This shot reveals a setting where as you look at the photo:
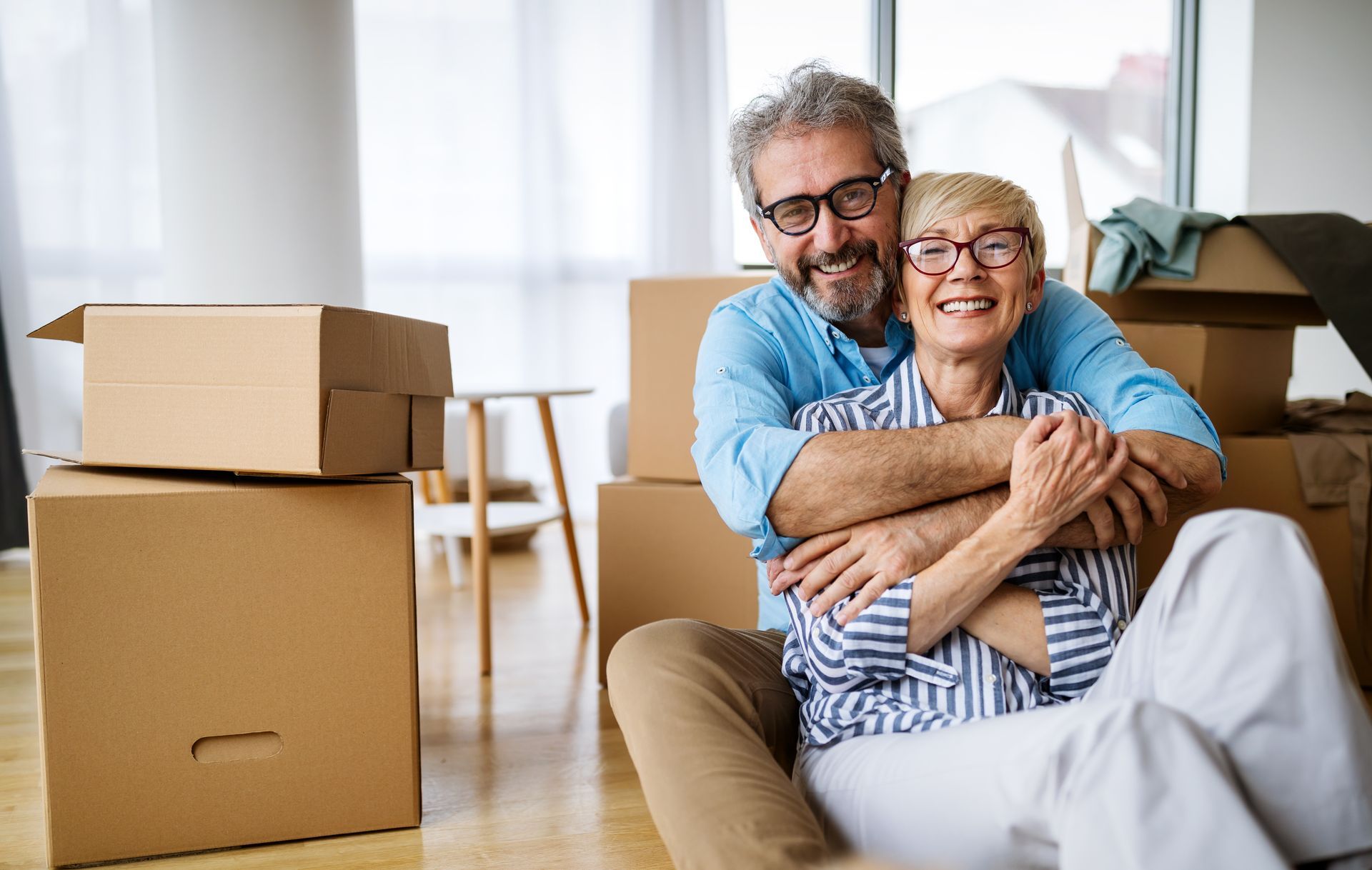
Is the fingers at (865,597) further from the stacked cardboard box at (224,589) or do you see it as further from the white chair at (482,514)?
the white chair at (482,514)

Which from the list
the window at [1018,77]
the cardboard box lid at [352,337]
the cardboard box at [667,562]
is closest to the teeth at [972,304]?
the cardboard box lid at [352,337]

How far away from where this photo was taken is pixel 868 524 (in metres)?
1.01

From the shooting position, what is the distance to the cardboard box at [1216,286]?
1.83 m

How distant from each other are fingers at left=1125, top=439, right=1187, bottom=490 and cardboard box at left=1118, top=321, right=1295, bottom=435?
77 centimetres

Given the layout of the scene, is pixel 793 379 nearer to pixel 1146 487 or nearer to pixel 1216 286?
pixel 1146 487

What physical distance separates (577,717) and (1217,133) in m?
3.76

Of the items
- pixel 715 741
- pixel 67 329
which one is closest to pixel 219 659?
pixel 67 329

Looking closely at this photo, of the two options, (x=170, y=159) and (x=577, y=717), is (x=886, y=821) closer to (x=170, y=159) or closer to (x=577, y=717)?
(x=577, y=717)

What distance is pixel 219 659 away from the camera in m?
1.21

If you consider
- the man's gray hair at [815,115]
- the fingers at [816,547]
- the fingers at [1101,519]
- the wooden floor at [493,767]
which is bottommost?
the wooden floor at [493,767]

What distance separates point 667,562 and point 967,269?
3.13 feet

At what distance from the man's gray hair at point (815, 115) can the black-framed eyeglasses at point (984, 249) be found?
0.76ft

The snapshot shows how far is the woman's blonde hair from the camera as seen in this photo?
41.5 inches

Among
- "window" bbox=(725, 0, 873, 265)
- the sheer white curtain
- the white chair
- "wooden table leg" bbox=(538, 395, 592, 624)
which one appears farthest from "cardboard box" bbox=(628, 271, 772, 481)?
"window" bbox=(725, 0, 873, 265)
